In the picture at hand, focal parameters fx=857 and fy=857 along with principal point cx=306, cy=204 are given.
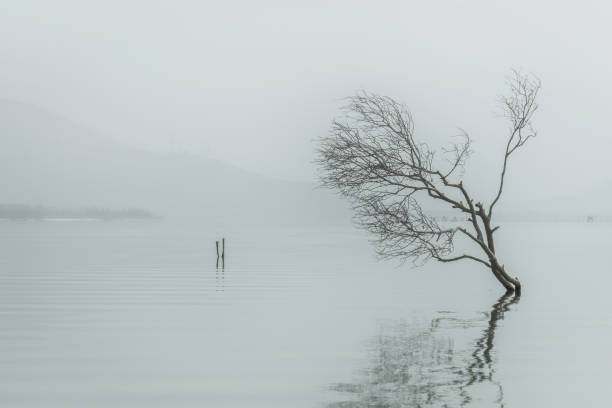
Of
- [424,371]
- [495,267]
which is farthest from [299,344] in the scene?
[495,267]

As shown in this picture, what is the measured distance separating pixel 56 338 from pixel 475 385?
549 inches

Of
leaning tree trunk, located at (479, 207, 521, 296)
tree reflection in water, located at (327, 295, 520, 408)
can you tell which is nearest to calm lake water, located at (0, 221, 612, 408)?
tree reflection in water, located at (327, 295, 520, 408)

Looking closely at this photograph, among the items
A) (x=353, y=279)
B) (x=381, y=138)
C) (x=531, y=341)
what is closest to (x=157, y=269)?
(x=353, y=279)

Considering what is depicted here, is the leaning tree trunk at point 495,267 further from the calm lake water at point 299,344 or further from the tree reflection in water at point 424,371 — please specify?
the tree reflection in water at point 424,371

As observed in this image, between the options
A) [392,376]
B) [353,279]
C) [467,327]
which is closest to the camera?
[392,376]

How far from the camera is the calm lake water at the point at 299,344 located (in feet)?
57.6

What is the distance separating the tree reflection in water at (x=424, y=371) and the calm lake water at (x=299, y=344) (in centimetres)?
5

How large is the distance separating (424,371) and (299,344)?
656 centimetres

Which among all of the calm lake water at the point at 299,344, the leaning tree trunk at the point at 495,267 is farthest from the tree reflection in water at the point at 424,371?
the leaning tree trunk at the point at 495,267

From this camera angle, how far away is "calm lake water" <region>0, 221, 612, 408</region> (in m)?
17.5

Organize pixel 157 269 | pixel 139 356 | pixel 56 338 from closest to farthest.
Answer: pixel 139 356, pixel 56 338, pixel 157 269

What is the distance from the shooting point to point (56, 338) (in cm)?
2639

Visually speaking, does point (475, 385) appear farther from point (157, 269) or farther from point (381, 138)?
point (157, 269)

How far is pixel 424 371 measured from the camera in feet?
65.5
